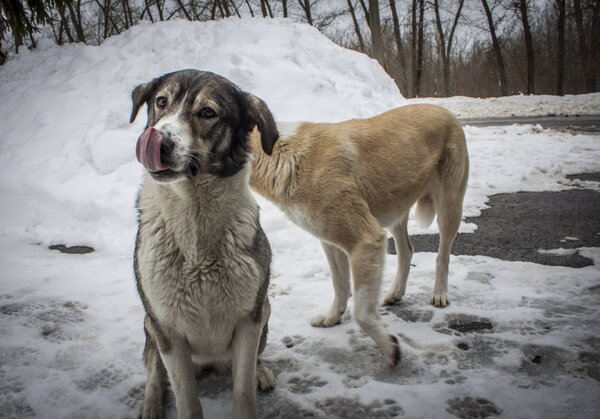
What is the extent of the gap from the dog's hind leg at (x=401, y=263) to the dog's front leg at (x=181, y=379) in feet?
6.30

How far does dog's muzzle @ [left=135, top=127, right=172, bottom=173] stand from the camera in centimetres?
185

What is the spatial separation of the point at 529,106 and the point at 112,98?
18894mm

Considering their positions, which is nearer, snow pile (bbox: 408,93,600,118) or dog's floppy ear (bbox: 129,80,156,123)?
dog's floppy ear (bbox: 129,80,156,123)

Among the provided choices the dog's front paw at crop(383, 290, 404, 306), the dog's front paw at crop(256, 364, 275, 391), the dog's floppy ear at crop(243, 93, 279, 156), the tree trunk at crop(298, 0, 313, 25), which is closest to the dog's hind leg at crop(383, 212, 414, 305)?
the dog's front paw at crop(383, 290, 404, 306)

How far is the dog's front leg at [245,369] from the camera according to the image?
79.3 inches

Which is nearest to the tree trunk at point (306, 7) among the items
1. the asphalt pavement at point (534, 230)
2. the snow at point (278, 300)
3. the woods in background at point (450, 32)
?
the woods in background at point (450, 32)

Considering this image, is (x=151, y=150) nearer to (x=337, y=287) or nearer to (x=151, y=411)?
(x=151, y=411)

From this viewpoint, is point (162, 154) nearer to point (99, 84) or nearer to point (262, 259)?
point (262, 259)

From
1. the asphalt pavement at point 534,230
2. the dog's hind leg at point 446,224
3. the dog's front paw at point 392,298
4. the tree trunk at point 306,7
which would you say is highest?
the tree trunk at point 306,7

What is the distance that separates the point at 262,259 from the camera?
2.23m

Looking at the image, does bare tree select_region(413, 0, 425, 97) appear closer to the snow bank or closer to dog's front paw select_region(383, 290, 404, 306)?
the snow bank

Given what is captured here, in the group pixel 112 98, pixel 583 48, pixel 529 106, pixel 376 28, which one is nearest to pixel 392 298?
pixel 112 98

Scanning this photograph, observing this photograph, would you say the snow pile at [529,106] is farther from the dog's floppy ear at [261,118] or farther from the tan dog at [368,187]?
the dog's floppy ear at [261,118]

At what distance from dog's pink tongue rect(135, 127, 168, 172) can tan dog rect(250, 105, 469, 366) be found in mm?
1234
